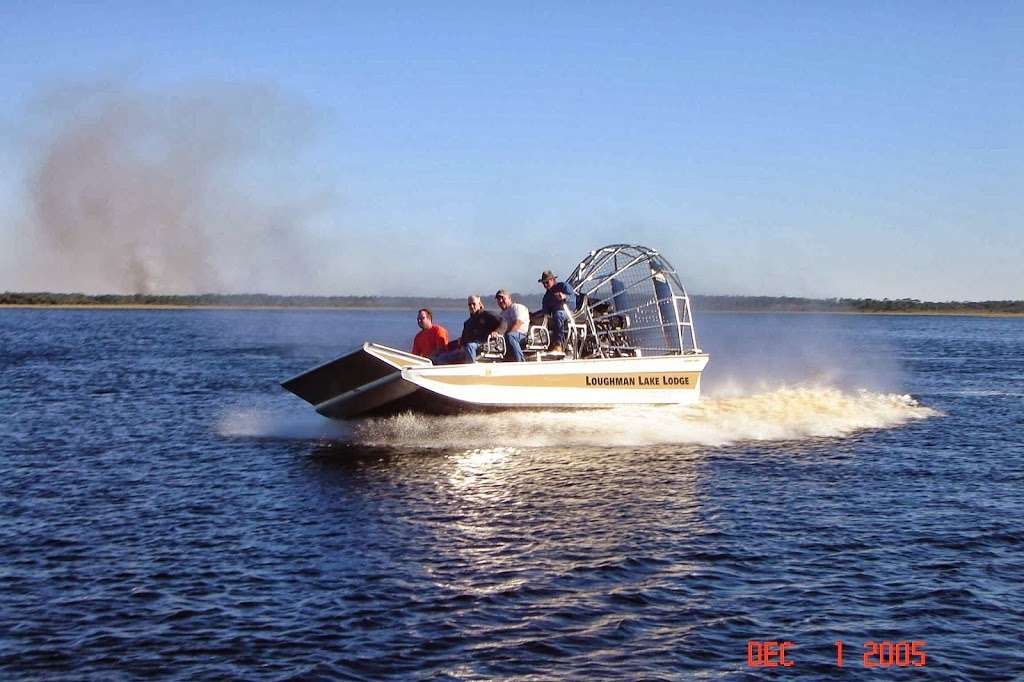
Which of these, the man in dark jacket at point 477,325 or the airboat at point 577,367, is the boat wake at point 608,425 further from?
the man in dark jacket at point 477,325

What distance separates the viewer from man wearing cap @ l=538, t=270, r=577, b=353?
22000 mm

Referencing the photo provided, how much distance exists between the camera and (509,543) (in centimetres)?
1323

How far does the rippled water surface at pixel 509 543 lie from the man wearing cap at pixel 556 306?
174cm

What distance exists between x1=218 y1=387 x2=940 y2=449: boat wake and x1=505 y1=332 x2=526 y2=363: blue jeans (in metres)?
1.11

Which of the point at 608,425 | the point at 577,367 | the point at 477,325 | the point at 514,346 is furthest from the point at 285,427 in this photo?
the point at 608,425

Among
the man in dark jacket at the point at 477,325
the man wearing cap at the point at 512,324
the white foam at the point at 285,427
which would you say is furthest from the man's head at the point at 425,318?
the white foam at the point at 285,427

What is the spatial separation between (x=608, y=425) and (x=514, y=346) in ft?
8.30

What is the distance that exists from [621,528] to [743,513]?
2.09 metres

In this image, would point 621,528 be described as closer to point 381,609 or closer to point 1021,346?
point 381,609

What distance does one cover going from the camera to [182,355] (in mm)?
51594

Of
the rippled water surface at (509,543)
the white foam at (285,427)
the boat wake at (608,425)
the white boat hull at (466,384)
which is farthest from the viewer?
the white foam at (285,427)

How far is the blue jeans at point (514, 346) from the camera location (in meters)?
20.7

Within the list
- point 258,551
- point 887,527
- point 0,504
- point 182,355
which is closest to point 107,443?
point 0,504

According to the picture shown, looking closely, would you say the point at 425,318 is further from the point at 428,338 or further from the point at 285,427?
the point at 285,427
